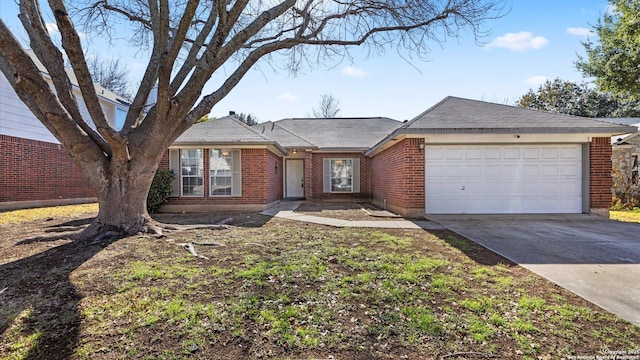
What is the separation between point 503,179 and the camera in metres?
9.41

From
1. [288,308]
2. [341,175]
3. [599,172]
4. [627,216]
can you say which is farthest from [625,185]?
[288,308]

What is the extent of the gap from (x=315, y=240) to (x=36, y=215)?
995 cm

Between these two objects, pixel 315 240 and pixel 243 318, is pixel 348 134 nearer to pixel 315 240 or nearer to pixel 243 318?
pixel 315 240

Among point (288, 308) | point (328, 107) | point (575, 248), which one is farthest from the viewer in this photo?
point (328, 107)

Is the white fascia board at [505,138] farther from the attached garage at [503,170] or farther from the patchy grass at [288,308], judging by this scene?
the patchy grass at [288,308]

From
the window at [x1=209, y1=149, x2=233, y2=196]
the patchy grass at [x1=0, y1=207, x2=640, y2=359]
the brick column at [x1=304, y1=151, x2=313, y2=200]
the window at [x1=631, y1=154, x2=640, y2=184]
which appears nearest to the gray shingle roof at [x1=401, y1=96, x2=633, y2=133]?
the patchy grass at [x1=0, y1=207, x2=640, y2=359]

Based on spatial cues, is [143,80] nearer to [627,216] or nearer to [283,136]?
[283,136]

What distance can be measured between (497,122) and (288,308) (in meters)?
9.06

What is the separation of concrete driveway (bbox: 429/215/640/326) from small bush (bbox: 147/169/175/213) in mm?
9313

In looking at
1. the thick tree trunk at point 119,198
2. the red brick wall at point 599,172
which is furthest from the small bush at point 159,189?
the red brick wall at point 599,172

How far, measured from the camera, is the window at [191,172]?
11.5m

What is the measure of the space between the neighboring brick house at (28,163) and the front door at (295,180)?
381 inches

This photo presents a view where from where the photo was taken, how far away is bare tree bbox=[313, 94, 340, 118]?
3950 cm

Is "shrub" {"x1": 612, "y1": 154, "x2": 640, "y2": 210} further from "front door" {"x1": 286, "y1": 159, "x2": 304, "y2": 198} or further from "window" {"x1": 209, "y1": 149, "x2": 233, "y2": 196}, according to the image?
"window" {"x1": 209, "y1": 149, "x2": 233, "y2": 196}
